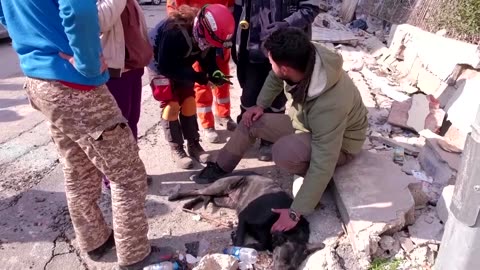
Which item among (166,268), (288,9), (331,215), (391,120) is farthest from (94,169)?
(391,120)

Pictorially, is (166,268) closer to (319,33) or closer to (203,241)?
(203,241)

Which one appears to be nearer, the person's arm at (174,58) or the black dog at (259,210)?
the black dog at (259,210)

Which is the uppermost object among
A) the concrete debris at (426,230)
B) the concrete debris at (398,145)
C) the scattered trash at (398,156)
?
the concrete debris at (426,230)

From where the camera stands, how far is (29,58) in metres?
2.16

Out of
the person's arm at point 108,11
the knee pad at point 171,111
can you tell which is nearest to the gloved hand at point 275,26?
the knee pad at point 171,111

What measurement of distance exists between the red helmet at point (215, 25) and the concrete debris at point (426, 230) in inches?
71.8

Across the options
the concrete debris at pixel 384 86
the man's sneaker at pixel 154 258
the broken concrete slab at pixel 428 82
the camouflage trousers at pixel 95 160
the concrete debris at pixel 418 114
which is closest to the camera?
the camouflage trousers at pixel 95 160

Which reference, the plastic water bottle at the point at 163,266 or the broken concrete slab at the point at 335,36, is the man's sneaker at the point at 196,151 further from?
the broken concrete slab at the point at 335,36

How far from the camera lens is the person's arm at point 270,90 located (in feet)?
11.6

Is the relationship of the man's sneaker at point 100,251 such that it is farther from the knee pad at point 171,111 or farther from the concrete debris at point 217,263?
the knee pad at point 171,111

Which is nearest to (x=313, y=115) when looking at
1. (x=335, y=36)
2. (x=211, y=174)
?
(x=211, y=174)

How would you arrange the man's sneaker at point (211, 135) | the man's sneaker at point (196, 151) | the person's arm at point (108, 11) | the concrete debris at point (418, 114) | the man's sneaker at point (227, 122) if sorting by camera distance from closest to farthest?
the person's arm at point (108, 11), the man's sneaker at point (196, 151), the concrete debris at point (418, 114), the man's sneaker at point (211, 135), the man's sneaker at point (227, 122)

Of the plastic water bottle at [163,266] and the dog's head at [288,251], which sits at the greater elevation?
the dog's head at [288,251]

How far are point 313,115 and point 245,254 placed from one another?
3.15 feet
